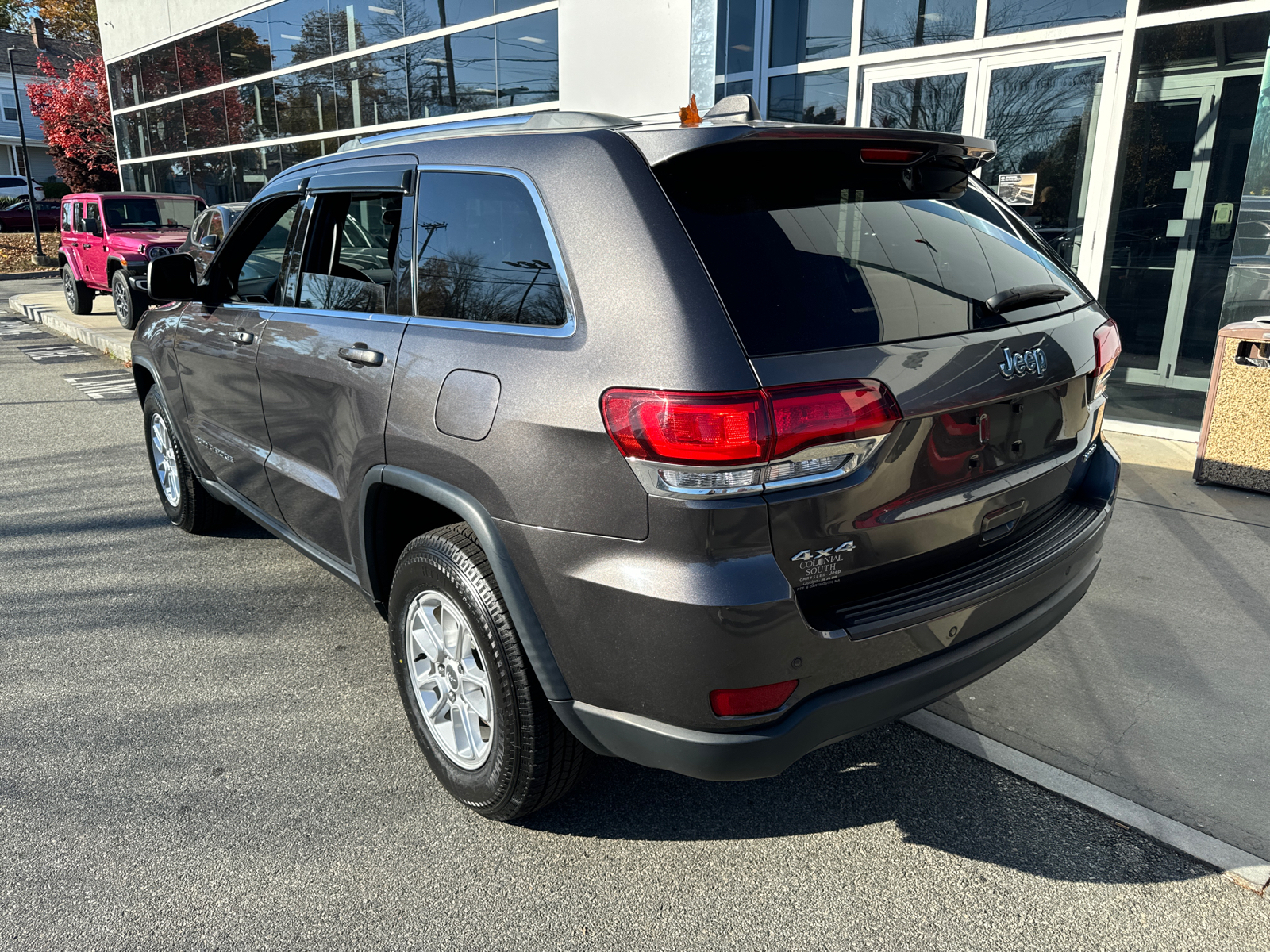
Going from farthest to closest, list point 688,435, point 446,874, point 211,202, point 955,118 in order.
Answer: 1. point 211,202
2. point 955,118
3. point 446,874
4. point 688,435

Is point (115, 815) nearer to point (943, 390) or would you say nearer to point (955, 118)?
point (943, 390)

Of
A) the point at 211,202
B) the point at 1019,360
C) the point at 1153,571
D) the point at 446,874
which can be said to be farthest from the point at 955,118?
the point at 211,202

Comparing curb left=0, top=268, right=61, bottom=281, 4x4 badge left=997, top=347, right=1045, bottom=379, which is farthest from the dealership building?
curb left=0, top=268, right=61, bottom=281

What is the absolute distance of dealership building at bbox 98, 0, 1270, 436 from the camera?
21.3 ft

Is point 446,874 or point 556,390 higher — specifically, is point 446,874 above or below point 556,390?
below

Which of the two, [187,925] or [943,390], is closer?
[943,390]

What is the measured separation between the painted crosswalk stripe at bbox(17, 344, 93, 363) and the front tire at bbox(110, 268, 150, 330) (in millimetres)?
780

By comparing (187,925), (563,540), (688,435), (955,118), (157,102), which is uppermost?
(157,102)

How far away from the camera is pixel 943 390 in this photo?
215 centimetres

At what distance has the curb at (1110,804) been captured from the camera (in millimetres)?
2432

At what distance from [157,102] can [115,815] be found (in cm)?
2400

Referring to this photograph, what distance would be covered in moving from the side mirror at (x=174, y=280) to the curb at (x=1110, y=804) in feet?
11.1

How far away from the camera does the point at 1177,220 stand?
6.80 metres

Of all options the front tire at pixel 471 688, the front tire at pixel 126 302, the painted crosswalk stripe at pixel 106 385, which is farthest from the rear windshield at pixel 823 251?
the front tire at pixel 126 302
